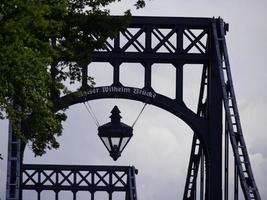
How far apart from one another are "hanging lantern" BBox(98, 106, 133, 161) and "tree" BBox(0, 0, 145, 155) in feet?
2.75

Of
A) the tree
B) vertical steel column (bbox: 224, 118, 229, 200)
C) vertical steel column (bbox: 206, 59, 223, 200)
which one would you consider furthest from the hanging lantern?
vertical steel column (bbox: 224, 118, 229, 200)

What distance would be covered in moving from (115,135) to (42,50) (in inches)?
88.2

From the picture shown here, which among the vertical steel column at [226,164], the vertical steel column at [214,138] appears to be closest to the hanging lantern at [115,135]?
the vertical steel column at [214,138]

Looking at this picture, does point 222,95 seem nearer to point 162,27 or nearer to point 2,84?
point 162,27

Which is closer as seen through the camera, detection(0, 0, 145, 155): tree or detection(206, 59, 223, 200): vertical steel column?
detection(0, 0, 145, 155): tree

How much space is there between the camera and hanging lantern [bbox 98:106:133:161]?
26.1 meters

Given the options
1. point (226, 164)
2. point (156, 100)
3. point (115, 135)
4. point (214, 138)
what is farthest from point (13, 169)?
point (115, 135)

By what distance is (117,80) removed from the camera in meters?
32.8

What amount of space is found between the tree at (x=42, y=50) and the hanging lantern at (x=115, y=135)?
84cm

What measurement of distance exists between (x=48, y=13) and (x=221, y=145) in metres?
9.67

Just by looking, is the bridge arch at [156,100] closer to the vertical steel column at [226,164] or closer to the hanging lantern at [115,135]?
the vertical steel column at [226,164]

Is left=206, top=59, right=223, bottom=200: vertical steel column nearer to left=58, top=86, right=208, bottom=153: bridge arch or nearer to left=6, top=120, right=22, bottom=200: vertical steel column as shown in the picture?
left=58, top=86, right=208, bottom=153: bridge arch

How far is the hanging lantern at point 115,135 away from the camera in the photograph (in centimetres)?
2609

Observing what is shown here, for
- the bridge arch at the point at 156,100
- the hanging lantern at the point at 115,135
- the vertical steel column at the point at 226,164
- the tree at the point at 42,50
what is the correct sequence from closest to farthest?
the tree at the point at 42,50
the hanging lantern at the point at 115,135
the vertical steel column at the point at 226,164
the bridge arch at the point at 156,100
